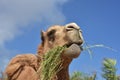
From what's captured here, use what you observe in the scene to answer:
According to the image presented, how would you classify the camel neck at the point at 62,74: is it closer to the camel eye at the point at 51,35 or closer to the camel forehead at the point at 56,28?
the camel eye at the point at 51,35

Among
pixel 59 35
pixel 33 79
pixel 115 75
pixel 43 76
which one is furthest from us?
pixel 115 75

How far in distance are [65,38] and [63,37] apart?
12cm

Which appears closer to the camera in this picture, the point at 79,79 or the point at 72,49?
the point at 72,49

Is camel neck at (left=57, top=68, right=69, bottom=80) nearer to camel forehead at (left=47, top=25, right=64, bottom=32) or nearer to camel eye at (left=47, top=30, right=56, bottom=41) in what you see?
camel eye at (left=47, top=30, right=56, bottom=41)

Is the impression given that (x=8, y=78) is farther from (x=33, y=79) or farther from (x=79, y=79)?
(x=79, y=79)

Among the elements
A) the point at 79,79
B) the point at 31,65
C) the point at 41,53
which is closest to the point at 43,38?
the point at 41,53

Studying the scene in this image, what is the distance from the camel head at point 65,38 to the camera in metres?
8.22

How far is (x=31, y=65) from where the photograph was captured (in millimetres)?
8539

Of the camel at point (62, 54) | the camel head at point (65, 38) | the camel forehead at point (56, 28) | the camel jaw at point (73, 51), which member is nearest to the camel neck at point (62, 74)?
the camel at point (62, 54)

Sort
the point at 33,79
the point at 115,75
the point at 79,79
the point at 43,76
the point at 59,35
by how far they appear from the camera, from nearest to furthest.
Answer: the point at 43,76
the point at 33,79
the point at 59,35
the point at 79,79
the point at 115,75

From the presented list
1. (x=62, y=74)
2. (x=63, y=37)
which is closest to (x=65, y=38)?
(x=63, y=37)

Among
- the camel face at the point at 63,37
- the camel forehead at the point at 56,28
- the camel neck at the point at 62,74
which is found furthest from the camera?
the camel forehead at the point at 56,28

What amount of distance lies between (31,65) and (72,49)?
3.19 ft

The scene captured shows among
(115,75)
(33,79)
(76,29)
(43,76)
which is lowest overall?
(43,76)
